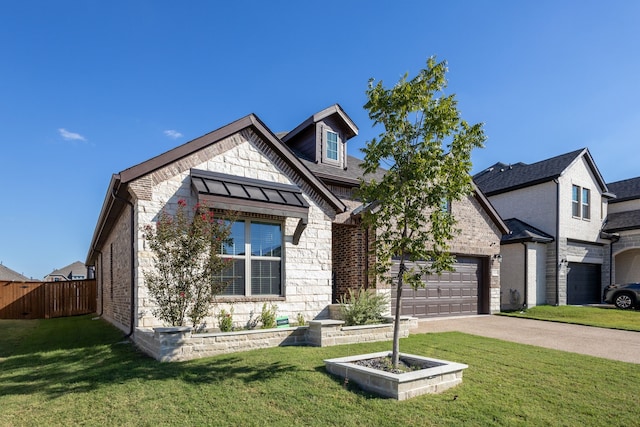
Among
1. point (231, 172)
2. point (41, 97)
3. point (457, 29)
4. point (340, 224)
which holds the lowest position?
point (340, 224)

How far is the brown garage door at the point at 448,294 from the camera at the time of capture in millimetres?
14047

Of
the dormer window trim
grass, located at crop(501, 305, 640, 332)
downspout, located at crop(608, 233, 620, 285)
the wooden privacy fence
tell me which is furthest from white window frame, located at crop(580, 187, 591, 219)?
the wooden privacy fence

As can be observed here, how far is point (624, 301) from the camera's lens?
58.1 ft

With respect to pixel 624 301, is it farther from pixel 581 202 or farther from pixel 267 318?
pixel 267 318

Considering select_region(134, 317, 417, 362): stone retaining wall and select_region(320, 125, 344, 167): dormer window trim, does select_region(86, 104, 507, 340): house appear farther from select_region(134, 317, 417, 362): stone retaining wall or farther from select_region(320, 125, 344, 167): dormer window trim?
select_region(134, 317, 417, 362): stone retaining wall

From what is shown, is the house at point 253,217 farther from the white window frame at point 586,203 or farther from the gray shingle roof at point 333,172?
the white window frame at point 586,203

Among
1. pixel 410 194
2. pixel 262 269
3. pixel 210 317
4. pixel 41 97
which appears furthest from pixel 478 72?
pixel 41 97

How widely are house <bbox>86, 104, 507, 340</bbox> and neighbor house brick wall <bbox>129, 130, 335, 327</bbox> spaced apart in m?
0.02

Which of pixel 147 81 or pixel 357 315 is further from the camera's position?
pixel 147 81

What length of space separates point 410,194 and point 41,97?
11.7m

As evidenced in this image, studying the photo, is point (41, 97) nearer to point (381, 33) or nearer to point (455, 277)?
point (381, 33)

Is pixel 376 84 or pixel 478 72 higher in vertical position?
pixel 478 72

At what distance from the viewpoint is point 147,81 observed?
1199 centimetres

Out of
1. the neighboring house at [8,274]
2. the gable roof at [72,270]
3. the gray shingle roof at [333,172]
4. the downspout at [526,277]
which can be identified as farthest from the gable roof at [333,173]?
the gable roof at [72,270]
